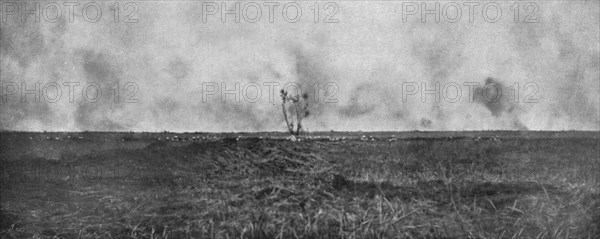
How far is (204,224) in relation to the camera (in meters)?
9.80

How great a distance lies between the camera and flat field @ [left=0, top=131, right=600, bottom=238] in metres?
8.76

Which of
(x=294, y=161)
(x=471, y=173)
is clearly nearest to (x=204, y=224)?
(x=294, y=161)

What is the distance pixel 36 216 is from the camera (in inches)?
436

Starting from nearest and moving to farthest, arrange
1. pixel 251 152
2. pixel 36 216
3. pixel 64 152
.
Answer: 1. pixel 36 216
2. pixel 251 152
3. pixel 64 152

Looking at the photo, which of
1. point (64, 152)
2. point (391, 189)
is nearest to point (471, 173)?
point (391, 189)

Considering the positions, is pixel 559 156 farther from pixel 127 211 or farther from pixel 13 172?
pixel 13 172

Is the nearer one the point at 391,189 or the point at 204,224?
the point at 204,224

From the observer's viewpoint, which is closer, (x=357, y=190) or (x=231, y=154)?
(x=357, y=190)

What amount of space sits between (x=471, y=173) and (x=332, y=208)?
8.76 metres

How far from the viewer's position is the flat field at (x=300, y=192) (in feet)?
28.7

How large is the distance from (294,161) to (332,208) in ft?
22.4

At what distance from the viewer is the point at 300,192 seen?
40.4ft

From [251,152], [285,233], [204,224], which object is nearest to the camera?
[285,233]

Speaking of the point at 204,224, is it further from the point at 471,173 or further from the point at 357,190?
the point at 471,173
